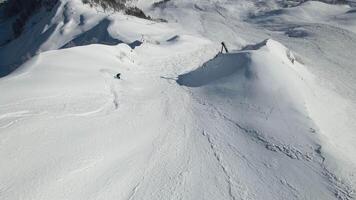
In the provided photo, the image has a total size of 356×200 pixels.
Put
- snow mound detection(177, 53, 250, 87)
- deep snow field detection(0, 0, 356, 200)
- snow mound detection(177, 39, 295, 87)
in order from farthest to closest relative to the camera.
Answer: snow mound detection(177, 53, 250, 87)
snow mound detection(177, 39, 295, 87)
deep snow field detection(0, 0, 356, 200)

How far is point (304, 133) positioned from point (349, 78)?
26.0ft

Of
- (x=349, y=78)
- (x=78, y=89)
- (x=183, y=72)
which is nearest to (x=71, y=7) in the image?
(x=183, y=72)

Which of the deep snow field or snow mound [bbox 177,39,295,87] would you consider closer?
the deep snow field

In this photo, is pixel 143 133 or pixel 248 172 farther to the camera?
Answer: pixel 143 133

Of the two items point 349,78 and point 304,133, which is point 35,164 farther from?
point 349,78

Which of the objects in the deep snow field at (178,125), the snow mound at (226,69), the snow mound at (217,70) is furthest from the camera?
the snow mound at (217,70)

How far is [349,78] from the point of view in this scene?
16.2m

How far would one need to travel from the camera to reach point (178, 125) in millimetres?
10766

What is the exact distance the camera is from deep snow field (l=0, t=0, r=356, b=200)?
7539mm

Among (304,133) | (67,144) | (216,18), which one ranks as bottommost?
(216,18)

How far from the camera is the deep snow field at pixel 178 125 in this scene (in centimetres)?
754

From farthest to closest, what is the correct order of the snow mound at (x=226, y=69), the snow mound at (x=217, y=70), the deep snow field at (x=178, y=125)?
the snow mound at (x=217, y=70) → the snow mound at (x=226, y=69) → the deep snow field at (x=178, y=125)

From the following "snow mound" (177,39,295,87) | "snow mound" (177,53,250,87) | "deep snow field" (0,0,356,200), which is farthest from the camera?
"snow mound" (177,53,250,87)

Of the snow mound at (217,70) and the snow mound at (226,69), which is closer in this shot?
the snow mound at (226,69)
